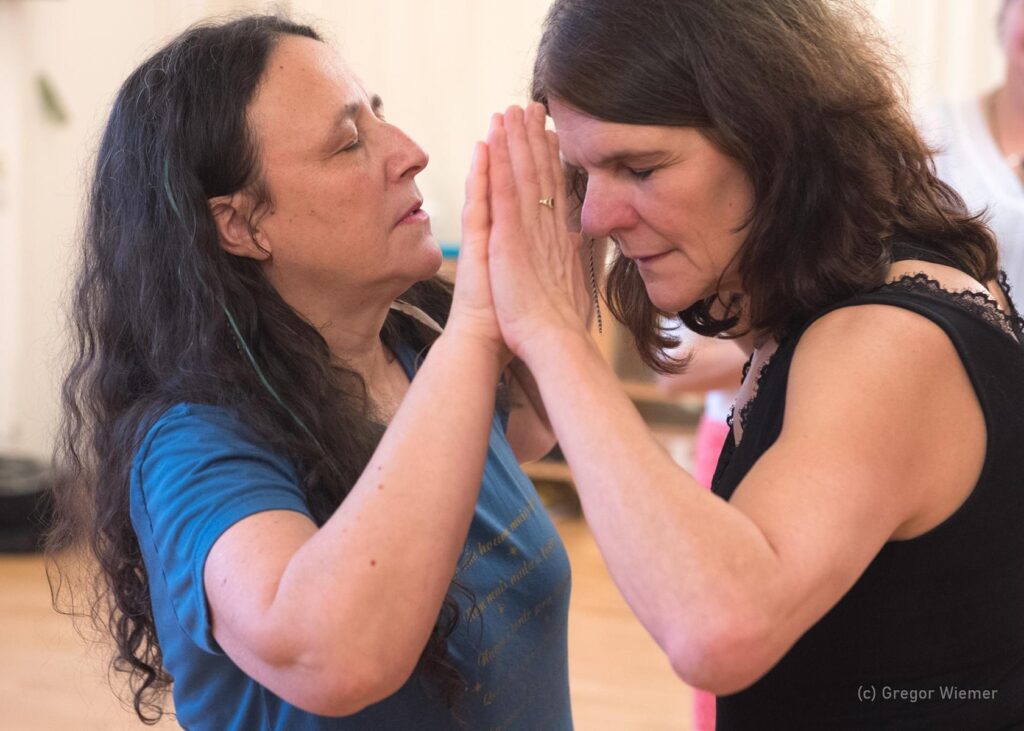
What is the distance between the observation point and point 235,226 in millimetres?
1561

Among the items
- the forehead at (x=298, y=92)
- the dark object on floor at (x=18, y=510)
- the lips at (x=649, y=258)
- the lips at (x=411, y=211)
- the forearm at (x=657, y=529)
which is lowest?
the dark object on floor at (x=18, y=510)

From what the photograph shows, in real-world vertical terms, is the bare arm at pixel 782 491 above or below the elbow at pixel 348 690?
above

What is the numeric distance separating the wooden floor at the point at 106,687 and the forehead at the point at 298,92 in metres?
2.06

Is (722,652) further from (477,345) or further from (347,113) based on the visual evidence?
(347,113)

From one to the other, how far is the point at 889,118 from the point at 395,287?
2.18ft

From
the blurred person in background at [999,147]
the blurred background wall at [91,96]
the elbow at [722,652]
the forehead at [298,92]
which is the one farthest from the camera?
Answer: the blurred background wall at [91,96]

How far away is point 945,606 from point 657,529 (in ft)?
1.24

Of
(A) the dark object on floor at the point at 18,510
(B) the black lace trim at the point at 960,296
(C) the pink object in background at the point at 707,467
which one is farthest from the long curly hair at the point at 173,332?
(A) the dark object on floor at the point at 18,510

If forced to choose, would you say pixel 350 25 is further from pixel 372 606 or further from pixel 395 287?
pixel 372 606

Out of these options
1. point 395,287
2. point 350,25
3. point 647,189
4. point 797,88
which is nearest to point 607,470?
point 647,189

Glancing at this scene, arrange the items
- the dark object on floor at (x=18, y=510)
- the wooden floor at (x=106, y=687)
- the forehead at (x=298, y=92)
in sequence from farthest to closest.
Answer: the dark object on floor at (x=18, y=510) → the wooden floor at (x=106, y=687) → the forehead at (x=298, y=92)

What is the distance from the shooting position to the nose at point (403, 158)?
163 cm

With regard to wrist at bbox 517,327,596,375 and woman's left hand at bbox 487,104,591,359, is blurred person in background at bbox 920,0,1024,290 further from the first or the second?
wrist at bbox 517,327,596,375

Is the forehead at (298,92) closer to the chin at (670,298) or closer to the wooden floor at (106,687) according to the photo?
the chin at (670,298)
